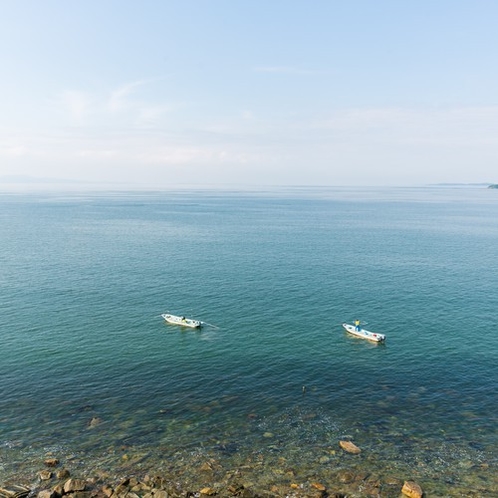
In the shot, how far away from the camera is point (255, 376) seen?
60.3 meters

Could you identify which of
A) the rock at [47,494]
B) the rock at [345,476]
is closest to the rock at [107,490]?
the rock at [47,494]

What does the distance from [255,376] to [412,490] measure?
89.6ft

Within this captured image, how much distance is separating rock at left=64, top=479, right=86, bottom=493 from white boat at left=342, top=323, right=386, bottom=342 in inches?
2011

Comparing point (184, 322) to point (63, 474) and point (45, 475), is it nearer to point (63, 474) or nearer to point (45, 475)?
point (63, 474)

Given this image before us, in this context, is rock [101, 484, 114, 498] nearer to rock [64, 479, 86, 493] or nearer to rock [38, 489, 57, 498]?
rock [64, 479, 86, 493]

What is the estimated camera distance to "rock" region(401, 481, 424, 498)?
3719 cm

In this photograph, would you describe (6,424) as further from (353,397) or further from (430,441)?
(430,441)

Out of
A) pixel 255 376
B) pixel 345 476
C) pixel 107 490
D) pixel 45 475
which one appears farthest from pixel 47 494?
pixel 255 376

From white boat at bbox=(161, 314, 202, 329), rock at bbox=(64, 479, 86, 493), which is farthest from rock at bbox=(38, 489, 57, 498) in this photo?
white boat at bbox=(161, 314, 202, 329)

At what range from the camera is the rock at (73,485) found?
36656 mm

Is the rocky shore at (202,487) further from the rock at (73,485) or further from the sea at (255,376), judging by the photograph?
the sea at (255,376)

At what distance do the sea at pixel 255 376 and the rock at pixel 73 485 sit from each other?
242 cm

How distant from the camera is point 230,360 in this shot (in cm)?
6531

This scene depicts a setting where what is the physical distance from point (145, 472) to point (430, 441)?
1265 inches
